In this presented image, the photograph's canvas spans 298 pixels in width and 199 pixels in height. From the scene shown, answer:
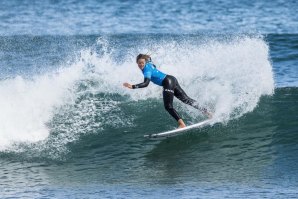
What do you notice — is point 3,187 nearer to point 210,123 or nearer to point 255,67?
point 210,123

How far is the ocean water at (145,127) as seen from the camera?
1314 cm

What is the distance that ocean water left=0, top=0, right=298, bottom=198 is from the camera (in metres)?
13.1

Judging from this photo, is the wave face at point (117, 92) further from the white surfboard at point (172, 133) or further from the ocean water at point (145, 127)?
the white surfboard at point (172, 133)

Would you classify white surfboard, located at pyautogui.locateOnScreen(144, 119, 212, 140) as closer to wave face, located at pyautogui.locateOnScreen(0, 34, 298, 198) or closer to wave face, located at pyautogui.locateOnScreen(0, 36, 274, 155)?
wave face, located at pyautogui.locateOnScreen(0, 34, 298, 198)

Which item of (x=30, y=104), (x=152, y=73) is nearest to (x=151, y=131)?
(x=152, y=73)

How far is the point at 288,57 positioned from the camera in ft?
79.3

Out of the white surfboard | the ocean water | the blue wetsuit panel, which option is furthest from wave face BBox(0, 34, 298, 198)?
the blue wetsuit panel

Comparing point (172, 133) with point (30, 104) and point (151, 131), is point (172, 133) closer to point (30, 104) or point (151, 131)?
point (151, 131)

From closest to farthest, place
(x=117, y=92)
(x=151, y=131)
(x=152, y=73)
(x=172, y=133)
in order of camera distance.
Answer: (x=152, y=73) → (x=172, y=133) → (x=151, y=131) → (x=117, y=92)

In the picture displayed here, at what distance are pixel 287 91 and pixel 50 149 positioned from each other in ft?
20.9

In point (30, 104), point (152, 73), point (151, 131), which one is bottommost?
point (151, 131)

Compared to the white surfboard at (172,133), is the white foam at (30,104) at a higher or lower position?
higher

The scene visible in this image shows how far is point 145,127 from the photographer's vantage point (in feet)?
53.8

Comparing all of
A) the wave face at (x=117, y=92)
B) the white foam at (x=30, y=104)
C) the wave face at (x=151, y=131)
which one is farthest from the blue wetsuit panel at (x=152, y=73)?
the white foam at (x=30, y=104)
